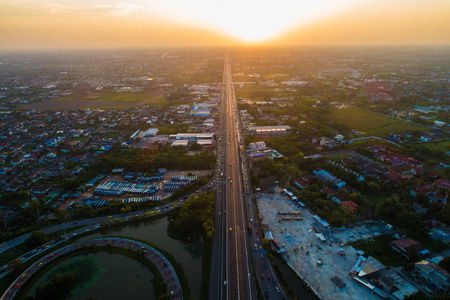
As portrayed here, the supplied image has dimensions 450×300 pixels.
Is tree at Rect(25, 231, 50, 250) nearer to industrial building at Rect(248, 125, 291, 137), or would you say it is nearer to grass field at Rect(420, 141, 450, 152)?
industrial building at Rect(248, 125, 291, 137)

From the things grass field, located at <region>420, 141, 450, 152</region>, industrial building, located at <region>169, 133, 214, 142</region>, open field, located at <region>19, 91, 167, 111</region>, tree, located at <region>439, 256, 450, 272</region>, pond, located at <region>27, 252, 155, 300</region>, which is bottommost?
pond, located at <region>27, 252, 155, 300</region>

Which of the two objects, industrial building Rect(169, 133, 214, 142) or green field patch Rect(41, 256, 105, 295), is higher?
industrial building Rect(169, 133, 214, 142)

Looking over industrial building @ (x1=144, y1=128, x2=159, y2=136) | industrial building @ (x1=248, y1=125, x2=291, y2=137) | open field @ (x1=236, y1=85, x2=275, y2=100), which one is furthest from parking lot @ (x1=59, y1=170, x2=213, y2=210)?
open field @ (x1=236, y1=85, x2=275, y2=100)

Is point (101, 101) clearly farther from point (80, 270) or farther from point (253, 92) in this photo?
point (80, 270)

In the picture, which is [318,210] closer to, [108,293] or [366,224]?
[366,224]

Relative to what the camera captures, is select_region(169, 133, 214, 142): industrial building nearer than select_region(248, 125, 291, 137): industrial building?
Yes

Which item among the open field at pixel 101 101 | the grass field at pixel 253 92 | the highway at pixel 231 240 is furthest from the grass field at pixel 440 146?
the open field at pixel 101 101

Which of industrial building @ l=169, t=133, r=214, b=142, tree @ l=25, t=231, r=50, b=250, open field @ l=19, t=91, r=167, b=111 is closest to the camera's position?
tree @ l=25, t=231, r=50, b=250
